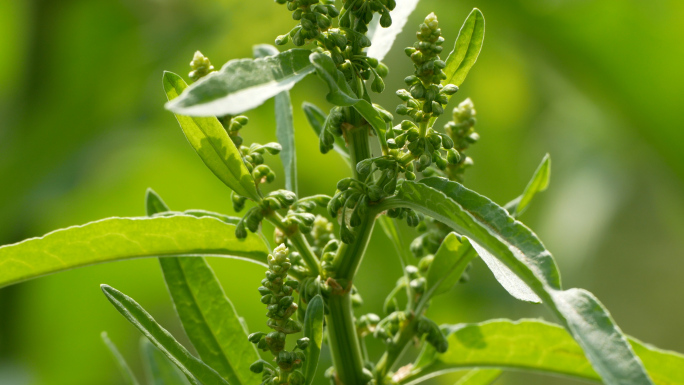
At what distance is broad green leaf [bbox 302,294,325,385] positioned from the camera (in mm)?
625

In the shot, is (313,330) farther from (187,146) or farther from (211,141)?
(187,146)

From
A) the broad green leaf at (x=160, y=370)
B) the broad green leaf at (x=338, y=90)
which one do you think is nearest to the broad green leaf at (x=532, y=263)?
the broad green leaf at (x=338, y=90)

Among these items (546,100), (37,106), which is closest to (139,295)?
(37,106)

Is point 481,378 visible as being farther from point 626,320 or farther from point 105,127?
point 626,320

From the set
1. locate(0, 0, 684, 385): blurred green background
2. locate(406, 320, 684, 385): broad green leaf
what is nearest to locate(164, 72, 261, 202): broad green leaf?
locate(406, 320, 684, 385): broad green leaf

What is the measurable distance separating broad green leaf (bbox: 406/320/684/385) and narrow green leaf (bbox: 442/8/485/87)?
0.26m

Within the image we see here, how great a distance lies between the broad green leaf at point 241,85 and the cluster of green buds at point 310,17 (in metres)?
0.05

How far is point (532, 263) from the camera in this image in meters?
0.52

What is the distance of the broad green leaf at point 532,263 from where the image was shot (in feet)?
1.54

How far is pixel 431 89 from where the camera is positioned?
621 mm

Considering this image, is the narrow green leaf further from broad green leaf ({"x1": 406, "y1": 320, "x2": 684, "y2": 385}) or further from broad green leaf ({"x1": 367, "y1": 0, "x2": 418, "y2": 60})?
broad green leaf ({"x1": 406, "y1": 320, "x2": 684, "y2": 385})

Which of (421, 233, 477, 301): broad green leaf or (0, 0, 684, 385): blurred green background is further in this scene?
(0, 0, 684, 385): blurred green background

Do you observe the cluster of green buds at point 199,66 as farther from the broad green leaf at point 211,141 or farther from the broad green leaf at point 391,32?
the broad green leaf at point 391,32

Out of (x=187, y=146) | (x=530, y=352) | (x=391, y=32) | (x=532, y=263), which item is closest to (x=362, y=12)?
(x=391, y=32)
